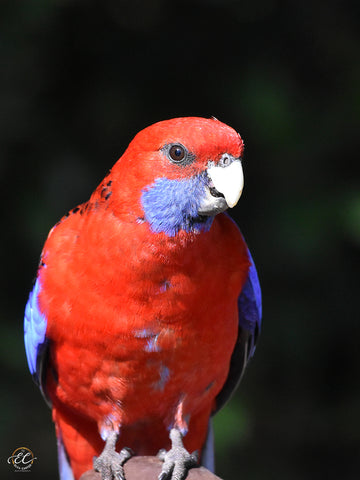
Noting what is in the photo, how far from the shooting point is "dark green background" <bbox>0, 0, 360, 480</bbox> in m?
2.74

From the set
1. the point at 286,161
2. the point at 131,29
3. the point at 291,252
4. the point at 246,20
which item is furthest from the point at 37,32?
the point at 291,252

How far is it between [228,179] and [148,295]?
338 mm

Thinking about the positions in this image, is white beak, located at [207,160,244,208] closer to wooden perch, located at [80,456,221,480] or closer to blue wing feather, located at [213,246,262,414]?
blue wing feather, located at [213,246,262,414]

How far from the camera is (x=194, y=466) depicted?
178 cm

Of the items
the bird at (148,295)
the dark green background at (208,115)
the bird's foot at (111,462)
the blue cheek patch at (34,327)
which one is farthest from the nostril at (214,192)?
the dark green background at (208,115)

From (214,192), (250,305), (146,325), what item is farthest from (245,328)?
(214,192)

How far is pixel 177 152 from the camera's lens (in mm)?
1611

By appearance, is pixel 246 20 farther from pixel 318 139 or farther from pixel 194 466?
pixel 194 466

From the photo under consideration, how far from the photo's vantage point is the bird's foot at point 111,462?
173 centimetres

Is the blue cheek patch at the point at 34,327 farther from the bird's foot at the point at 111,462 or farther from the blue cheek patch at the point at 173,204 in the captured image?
the blue cheek patch at the point at 173,204

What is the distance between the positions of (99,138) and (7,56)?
46 centimetres

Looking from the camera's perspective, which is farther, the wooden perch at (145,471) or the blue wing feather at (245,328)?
the blue wing feather at (245,328)

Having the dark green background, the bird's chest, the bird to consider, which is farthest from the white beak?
the dark green background

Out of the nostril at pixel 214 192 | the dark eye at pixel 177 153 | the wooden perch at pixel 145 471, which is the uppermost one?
the dark eye at pixel 177 153
